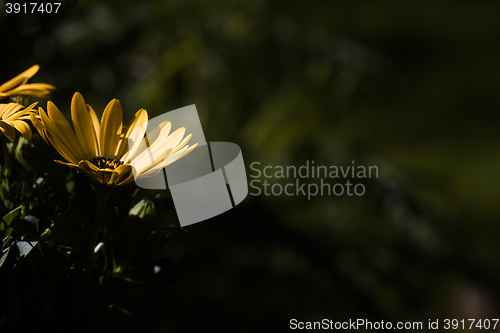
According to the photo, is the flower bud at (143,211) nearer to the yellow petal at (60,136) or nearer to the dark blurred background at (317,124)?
the yellow petal at (60,136)

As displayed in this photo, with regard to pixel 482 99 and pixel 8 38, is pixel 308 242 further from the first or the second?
pixel 482 99

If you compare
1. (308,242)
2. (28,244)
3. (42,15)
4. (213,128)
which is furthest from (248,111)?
(28,244)

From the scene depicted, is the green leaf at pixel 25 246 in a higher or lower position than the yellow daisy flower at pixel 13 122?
lower
